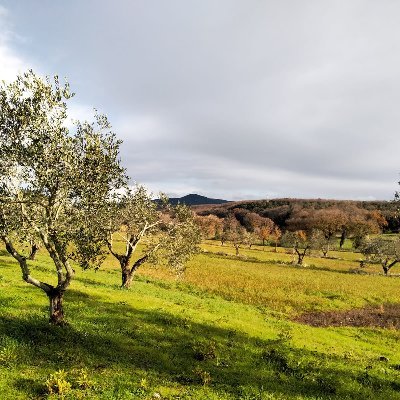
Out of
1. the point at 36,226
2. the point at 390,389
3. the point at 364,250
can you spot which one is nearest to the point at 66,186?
the point at 36,226

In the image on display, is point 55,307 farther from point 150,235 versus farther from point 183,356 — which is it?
point 150,235

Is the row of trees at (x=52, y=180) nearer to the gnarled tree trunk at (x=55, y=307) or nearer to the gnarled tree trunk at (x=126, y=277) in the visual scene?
the gnarled tree trunk at (x=55, y=307)

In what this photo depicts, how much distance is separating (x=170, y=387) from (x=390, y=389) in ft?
44.3

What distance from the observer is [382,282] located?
82.6 m

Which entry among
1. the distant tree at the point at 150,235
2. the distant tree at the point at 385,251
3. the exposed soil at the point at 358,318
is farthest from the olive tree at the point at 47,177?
the distant tree at the point at 385,251

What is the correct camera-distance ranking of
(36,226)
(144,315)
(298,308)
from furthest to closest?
(298,308) → (144,315) → (36,226)

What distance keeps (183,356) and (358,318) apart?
3511cm

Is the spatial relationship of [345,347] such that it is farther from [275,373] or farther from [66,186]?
[66,186]

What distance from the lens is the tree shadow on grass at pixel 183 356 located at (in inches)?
749

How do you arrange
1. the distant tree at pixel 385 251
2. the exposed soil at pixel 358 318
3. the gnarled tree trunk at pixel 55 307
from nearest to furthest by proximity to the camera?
1. the gnarled tree trunk at pixel 55 307
2. the exposed soil at pixel 358 318
3. the distant tree at pixel 385 251

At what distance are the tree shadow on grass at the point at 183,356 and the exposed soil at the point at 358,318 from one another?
799 inches

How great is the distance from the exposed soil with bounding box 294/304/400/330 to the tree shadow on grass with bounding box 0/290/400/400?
20288 mm

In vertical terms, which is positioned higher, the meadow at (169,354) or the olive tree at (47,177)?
the olive tree at (47,177)

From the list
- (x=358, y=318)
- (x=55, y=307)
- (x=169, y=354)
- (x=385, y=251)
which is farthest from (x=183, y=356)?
(x=385, y=251)
